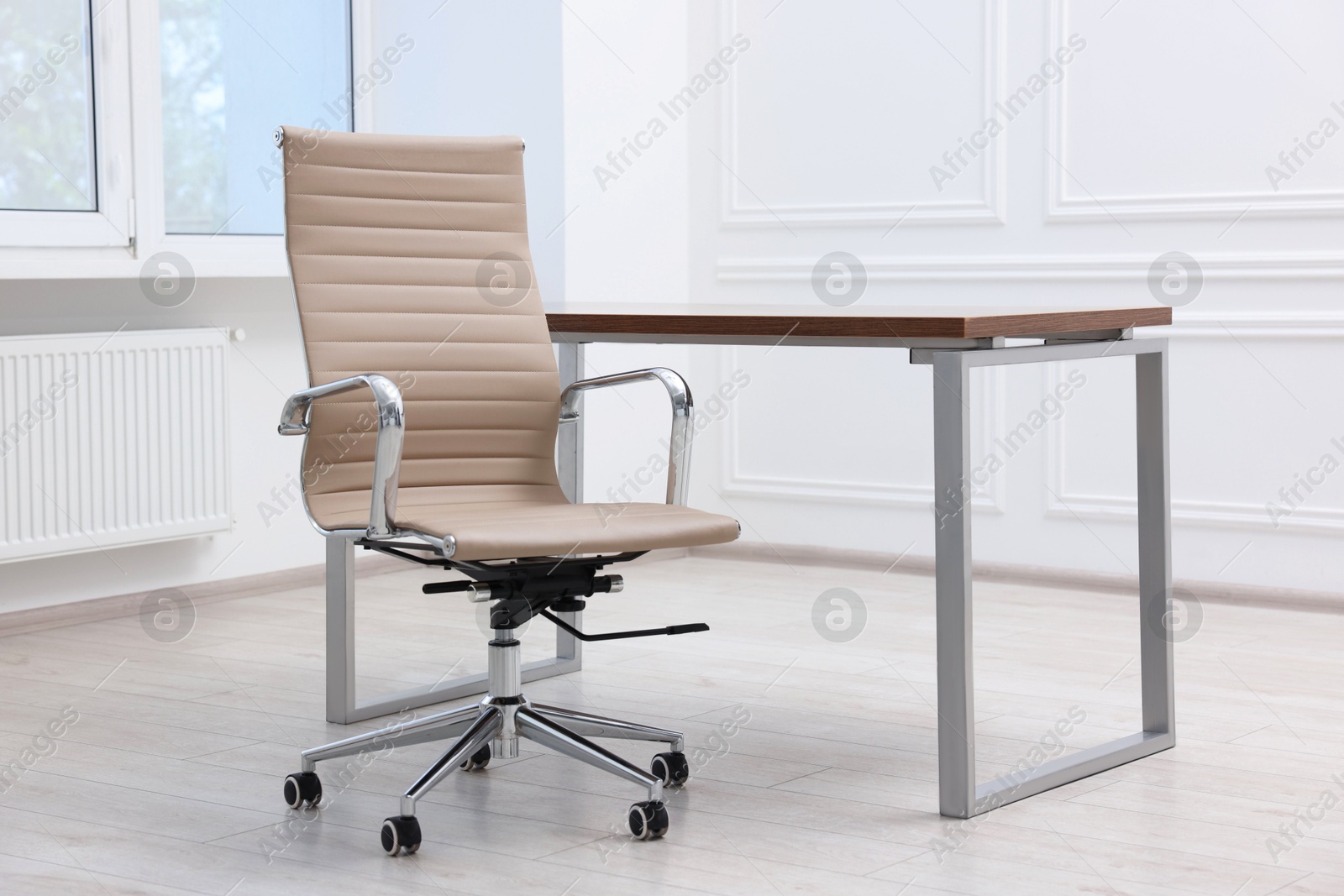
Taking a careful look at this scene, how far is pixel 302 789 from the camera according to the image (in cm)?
234

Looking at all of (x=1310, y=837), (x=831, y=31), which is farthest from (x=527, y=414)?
(x=831, y=31)

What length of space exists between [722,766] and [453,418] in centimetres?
74

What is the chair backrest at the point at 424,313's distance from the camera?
2.48m

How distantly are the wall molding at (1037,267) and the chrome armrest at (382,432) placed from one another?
98.6 inches

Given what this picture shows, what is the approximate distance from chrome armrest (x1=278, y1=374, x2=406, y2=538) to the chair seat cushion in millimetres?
33

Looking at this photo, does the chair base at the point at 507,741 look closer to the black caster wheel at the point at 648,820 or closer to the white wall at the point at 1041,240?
the black caster wheel at the point at 648,820

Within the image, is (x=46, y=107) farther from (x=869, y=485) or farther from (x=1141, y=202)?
(x=1141, y=202)

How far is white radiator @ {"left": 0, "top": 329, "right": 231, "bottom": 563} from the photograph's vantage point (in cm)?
365

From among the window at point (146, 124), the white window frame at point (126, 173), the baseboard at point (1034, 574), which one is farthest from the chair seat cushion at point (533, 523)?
the baseboard at point (1034, 574)

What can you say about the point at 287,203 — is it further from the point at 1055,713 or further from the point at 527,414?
the point at 1055,713

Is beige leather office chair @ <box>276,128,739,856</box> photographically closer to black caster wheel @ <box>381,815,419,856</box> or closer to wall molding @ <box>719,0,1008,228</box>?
black caster wheel @ <box>381,815,419,856</box>

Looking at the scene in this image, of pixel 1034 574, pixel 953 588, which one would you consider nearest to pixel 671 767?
pixel 953 588

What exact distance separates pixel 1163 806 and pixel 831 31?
9.51 feet

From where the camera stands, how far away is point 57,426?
3.73 metres
